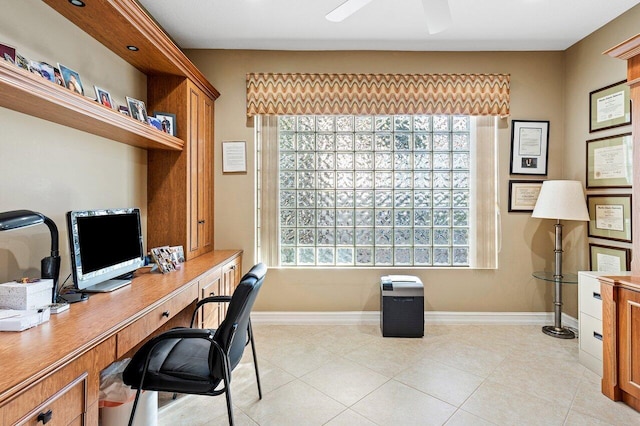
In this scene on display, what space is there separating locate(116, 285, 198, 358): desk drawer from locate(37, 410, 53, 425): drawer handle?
1.11 ft

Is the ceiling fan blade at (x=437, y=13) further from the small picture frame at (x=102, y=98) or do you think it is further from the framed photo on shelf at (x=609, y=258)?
the framed photo on shelf at (x=609, y=258)

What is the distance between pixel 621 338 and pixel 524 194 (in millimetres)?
1696

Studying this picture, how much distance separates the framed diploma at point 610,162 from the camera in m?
2.67

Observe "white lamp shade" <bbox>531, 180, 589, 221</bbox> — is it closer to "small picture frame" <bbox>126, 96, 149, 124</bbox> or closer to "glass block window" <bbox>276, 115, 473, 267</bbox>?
"glass block window" <bbox>276, 115, 473, 267</bbox>

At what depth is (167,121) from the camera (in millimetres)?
2627

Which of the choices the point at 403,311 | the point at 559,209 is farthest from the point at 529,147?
the point at 403,311

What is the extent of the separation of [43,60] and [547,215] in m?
3.96

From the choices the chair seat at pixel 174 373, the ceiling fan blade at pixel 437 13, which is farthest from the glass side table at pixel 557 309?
the chair seat at pixel 174 373

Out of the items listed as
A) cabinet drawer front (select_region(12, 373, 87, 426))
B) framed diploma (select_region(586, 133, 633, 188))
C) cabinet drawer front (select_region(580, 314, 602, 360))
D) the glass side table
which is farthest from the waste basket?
framed diploma (select_region(586, 133, 633, 188))

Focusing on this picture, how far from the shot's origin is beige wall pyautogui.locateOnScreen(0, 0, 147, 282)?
5.14 feet

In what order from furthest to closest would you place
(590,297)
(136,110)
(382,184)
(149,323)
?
(382,184)
(590,297)
(136,110)
(149,323)

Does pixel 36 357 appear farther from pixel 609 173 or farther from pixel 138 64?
pixel 609 173

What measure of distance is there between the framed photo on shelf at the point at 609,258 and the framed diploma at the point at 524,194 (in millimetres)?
649

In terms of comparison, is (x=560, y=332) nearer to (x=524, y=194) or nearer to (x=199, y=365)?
(x=524, y=194)
